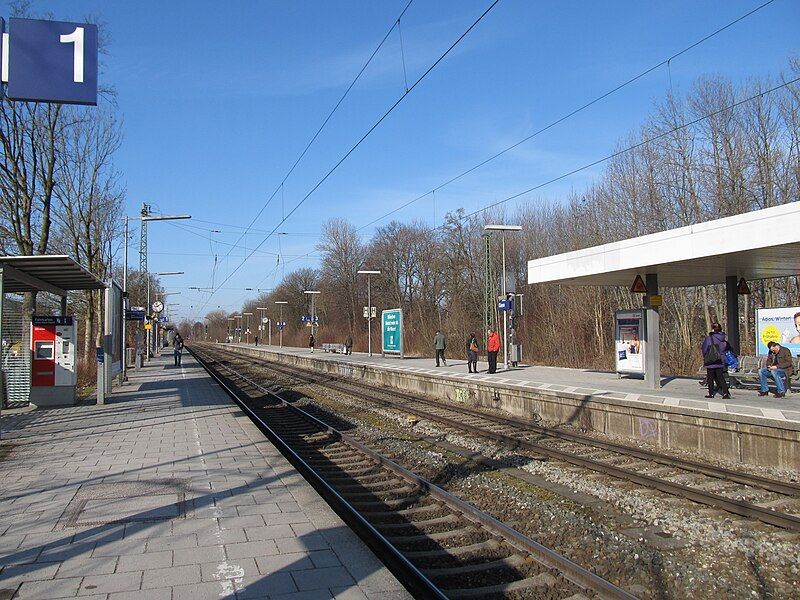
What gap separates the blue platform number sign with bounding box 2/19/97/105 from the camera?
9.02m

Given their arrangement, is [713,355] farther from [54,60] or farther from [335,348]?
[335,348]

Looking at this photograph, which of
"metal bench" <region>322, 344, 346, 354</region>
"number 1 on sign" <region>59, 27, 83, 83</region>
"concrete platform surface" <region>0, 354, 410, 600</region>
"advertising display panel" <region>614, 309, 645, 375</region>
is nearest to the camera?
"concrete platform surface" <region>0, 354, 410, 600</region>

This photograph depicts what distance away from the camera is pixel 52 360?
17406mm

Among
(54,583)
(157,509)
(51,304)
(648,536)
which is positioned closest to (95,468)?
(157,509)

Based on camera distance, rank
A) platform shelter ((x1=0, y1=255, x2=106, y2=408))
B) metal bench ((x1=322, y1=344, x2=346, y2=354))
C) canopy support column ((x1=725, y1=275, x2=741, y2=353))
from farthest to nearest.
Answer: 1. metal bench ((x1=322, y1=344, x2=346, y2=354))
2. canopy support column ((x1=725, y1=275, x2=741, y2=353))
3. platform shelter ((x1=0, y1=255, x2=106, y2=408))

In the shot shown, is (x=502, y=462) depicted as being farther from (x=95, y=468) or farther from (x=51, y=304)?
(x=51, y=304)

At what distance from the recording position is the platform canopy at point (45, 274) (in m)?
12.6

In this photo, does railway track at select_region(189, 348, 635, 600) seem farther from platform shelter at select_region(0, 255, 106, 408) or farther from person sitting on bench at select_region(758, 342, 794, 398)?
person sitting on bench at select_region(758, 342, 794, 398)

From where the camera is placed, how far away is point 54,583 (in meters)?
4.87

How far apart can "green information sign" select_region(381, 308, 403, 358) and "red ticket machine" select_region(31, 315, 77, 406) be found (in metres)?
20.1

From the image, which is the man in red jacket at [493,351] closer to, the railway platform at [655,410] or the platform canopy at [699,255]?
the railway platform at [655,410]

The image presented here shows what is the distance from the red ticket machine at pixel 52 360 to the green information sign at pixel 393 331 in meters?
20.1

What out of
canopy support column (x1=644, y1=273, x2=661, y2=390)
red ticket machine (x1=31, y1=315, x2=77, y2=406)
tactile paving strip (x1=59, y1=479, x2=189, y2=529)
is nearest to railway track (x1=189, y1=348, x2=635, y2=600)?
tactile paving strip (x1=59, y1=479, x2=189, y2=529)

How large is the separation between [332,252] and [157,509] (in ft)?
225
